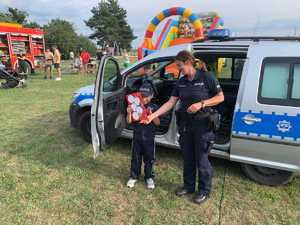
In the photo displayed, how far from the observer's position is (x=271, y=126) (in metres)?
2.95

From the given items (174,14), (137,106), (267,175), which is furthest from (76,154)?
(174,14)

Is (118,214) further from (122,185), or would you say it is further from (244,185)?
(244,185)

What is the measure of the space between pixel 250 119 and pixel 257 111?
0.12 metres

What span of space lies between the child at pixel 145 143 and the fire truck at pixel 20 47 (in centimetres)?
1205

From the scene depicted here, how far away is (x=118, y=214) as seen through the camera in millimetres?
2850

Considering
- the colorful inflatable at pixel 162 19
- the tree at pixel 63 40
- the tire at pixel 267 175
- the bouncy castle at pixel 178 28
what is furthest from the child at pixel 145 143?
the tree at pixel 63 40

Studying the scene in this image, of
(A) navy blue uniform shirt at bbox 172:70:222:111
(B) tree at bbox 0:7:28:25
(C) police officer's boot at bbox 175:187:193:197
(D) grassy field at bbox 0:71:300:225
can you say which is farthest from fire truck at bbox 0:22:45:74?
(B) tree at bbox 0:7:28:25

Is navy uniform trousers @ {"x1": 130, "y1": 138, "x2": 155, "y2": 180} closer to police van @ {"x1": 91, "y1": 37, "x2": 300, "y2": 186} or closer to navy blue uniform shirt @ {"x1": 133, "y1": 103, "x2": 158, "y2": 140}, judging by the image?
navy blue uniform shirt @ {"x1": 133, "y1": 103, "x2": 158, "y2": 140}

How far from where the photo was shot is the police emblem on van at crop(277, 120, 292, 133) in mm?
2857

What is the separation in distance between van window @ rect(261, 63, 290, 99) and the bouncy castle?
750 cm

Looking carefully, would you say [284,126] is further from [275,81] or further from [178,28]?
[178,28]

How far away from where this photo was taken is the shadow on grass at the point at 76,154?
3.80 meters

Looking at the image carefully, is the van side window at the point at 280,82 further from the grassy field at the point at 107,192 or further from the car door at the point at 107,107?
the car door at the point at 107,107

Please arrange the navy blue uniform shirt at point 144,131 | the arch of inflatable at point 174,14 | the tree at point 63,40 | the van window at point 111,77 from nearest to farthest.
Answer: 1. the navy blue uniform shirt at point 144,131
2. the van window at point 111,77
3. the arch of inflatable at point 174,14
4. the tree at point 63,40
